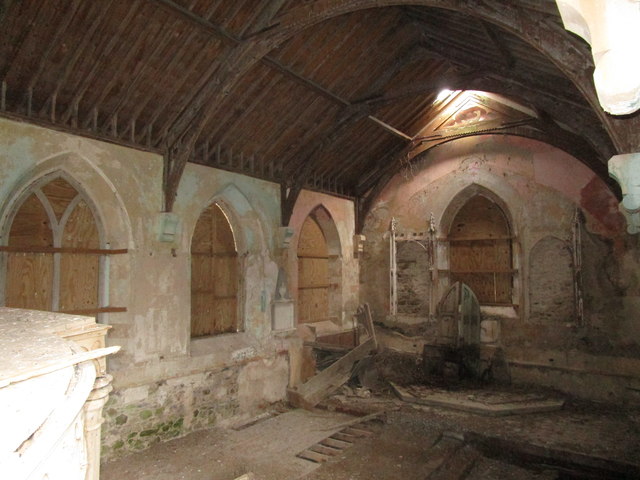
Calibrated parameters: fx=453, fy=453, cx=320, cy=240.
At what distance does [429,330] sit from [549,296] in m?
2.42

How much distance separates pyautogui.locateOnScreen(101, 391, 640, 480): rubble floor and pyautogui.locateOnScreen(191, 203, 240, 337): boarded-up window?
5.40 ft

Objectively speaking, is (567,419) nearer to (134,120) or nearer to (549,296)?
(549,296)

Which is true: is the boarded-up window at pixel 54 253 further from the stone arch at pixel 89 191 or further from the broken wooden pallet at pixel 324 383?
the broken wooden pallet at pixel 324 383

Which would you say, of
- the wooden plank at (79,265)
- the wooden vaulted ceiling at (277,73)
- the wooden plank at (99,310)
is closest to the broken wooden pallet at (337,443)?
the wooden plank at (99,310)

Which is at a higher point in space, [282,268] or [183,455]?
[282,268]

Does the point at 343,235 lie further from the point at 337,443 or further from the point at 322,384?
the point at 337,443

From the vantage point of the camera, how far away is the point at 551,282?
8641 mm

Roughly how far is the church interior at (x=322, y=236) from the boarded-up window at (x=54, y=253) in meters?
0.03

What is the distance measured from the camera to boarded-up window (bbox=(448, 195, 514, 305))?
941 centimetres

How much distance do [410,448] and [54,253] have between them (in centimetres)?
504

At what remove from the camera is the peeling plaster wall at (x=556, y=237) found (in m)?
7.78

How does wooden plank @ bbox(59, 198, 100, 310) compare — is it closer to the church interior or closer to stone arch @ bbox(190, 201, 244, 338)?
the church interior

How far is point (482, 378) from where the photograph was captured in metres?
8.66

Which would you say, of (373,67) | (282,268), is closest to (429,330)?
(282,268)
